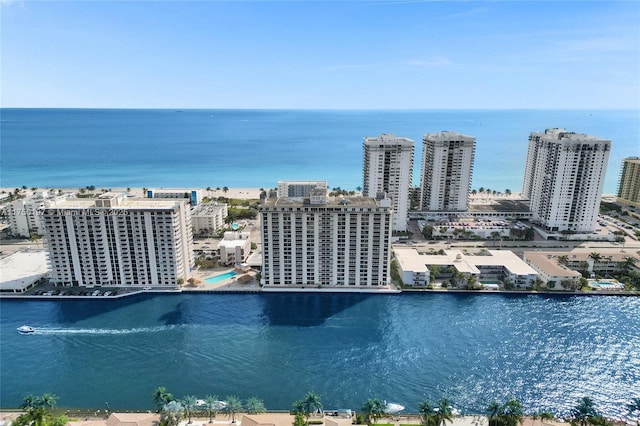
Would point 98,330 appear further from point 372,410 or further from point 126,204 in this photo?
point 372,410

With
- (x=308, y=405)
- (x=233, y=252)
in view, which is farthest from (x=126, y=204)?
(x=308, y=405)

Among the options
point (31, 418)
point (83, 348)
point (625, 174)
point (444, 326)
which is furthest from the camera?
point (625, 174)

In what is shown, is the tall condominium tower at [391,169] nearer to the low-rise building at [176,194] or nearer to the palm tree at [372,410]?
the low-rise building at [176,194]

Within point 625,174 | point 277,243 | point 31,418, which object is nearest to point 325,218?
point 277,243

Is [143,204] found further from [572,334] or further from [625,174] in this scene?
[625,174]

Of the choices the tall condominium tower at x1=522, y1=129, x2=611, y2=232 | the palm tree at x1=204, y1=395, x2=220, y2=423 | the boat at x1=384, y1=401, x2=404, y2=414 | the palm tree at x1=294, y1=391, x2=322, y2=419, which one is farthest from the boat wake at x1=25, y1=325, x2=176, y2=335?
the tall condominium tower at x1=522, y1=129, x2=611, y2=232

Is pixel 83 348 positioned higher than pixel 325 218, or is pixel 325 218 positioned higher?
pixel 325 218
